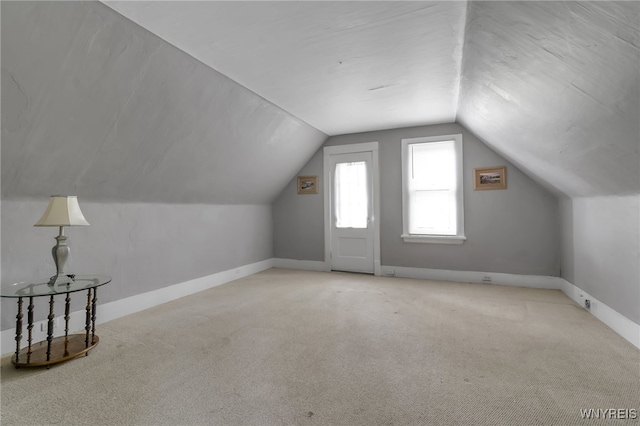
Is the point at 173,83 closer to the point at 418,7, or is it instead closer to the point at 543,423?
the point at 418,7

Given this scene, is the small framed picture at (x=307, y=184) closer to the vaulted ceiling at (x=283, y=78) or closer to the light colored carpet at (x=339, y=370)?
the vaulted ceiling at (x=283, y=78)

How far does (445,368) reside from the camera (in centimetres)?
219

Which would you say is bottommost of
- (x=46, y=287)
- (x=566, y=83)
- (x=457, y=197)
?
(x=46, y=287)

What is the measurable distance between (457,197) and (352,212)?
1.75 metres

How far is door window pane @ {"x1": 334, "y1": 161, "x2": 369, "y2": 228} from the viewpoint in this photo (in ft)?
17.8

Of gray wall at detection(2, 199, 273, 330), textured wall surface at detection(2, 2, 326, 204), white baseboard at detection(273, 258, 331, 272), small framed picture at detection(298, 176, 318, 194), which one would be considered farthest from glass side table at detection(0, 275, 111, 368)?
small framed picture at detection(298, 176, 318, 194)

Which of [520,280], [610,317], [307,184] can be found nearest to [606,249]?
[610,317]

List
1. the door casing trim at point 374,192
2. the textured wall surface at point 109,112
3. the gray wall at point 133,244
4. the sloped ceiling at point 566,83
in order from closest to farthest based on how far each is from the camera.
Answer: the sloped ceiling at point 566,83
the textured wall surface at point 109,112
the gray wall at point 133,244
the door casing trim at point 374,192

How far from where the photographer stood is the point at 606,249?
9.65ft

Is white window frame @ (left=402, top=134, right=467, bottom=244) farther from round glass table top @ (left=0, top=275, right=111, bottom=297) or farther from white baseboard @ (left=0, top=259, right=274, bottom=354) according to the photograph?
round glass table top @ (left=0, top=275, right=111, bottom=297)

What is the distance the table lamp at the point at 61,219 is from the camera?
2291 mm

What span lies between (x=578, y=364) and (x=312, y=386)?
6.42ft

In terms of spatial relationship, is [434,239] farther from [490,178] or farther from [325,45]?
[325,45]
